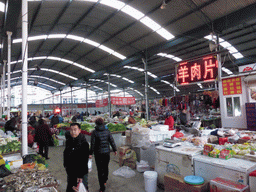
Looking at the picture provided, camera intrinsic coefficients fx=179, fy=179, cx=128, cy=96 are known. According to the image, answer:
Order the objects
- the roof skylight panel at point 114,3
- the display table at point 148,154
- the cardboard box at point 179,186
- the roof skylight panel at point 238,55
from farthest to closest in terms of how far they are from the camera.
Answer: the roof skylight panel at point 238,55
the roof skylight panel at point 114,3
the display table at point 148,154
the cardboard box at point 179,186

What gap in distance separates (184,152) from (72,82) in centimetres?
2192

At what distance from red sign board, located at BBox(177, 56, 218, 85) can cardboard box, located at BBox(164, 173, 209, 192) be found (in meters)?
2.80

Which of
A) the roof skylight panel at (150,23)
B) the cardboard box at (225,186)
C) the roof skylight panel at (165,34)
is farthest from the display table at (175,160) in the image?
the roof skylight panel at (165,34)

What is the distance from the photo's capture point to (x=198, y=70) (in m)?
4.96

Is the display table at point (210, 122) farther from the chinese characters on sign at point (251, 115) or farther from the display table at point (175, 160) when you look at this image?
the display table at point (175, 160)

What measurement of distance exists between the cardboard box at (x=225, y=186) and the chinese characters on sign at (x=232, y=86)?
5.01 meters

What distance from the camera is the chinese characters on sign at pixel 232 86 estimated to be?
6.54 metres

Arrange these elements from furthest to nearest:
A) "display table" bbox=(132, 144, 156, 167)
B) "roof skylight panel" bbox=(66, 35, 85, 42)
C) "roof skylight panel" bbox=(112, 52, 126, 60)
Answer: "roof skylight panel" bbox=(112, 52, 126, 60)
"roof skylight panel" bbox=(66, 35, 85, 42)
"display table" bbox=(132, 144, 156, 167)

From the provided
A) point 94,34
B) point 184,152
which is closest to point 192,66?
point 184,152

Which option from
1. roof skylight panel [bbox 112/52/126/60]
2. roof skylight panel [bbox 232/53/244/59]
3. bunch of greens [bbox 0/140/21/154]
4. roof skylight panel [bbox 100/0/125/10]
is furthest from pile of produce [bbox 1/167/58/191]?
roof skylight panel [bbox 232/53/244/59]

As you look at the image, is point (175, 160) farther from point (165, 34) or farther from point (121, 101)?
point (121, 101)

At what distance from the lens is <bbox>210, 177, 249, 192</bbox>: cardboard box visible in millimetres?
2289

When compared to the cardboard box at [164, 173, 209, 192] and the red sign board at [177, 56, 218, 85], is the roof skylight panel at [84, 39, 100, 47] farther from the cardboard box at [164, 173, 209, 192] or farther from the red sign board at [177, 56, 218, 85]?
the cardboard box at [164, 173, 209, 192]

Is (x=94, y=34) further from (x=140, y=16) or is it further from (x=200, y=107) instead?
(x=200, y=107)
